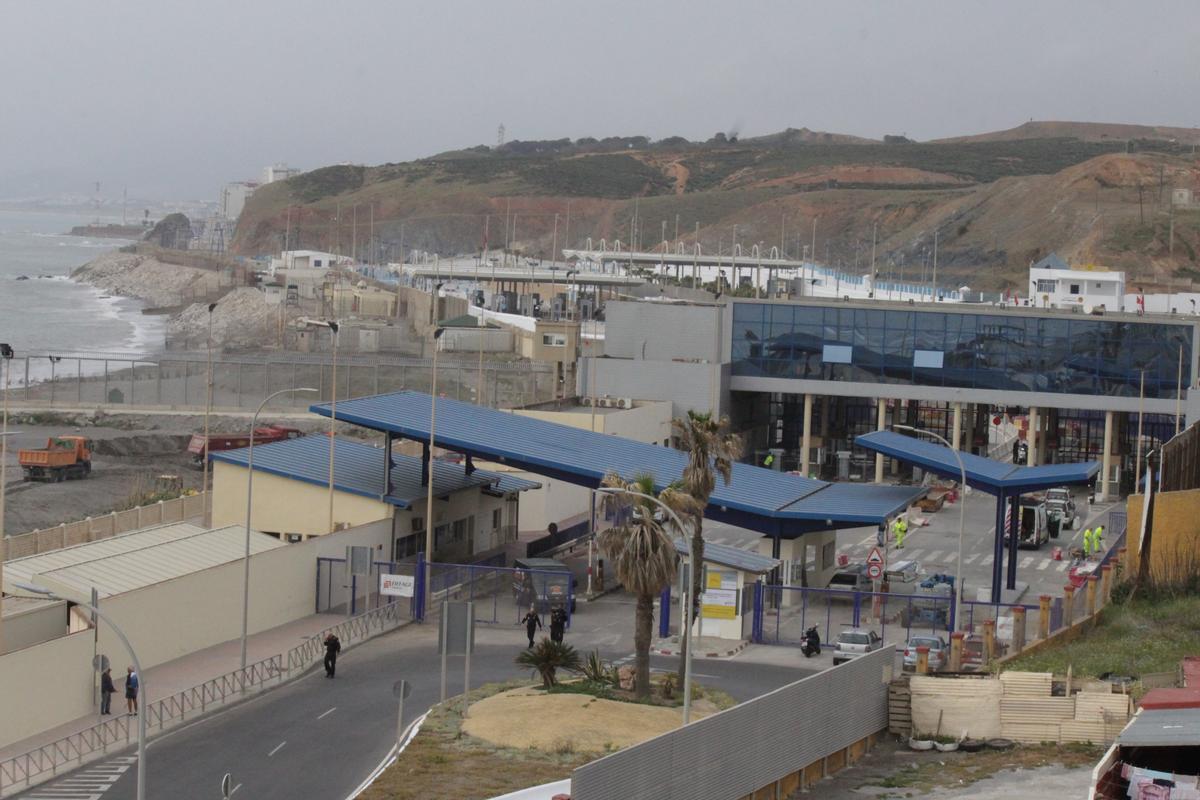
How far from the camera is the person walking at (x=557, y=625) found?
40.3 meters

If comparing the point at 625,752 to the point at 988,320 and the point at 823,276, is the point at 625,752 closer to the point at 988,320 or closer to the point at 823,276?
the point at 988,320

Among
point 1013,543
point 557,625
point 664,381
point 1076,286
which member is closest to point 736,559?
point 557,625

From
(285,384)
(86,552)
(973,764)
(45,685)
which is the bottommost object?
(973,764)

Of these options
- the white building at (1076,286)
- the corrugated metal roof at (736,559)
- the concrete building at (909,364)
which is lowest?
the corrugated metal roof at (736,559)

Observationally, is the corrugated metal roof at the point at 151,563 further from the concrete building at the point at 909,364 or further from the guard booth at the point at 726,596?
the concrete building at the point at 909,364

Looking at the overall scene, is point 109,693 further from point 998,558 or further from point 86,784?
point 998,558

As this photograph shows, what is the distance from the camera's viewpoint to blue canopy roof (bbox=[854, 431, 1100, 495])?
49625 mm

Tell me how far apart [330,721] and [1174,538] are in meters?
22.5

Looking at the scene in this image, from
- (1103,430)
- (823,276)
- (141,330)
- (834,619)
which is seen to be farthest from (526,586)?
(141,330)

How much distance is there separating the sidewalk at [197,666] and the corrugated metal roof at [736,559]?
9.34 m

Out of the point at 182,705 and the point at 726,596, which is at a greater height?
the point at 726,596

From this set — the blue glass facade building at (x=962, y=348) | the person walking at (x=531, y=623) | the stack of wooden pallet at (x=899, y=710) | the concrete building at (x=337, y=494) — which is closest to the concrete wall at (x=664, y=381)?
the blue glass facade building at (x=962, y=348)

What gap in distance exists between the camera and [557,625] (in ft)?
134

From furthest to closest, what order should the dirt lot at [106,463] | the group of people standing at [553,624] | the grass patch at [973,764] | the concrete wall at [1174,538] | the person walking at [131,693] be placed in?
the dirt lot at [106,463]
the concrete wall at [1174,538]
the group of people standing at [553,624]
the person walking at [131,693]
the grass patch at [973,764]
